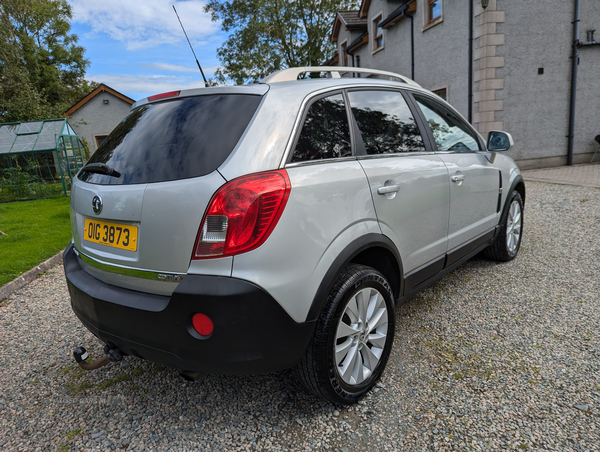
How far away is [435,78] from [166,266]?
14.5 m

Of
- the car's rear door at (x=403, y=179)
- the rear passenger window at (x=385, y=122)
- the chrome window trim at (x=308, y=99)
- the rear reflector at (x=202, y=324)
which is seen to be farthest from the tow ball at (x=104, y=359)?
the rear passenger window at (x=385, y=122)

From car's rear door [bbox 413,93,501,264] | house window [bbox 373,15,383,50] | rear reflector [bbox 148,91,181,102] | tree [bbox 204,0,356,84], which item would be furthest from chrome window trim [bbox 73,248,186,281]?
tree [bbox 204,0,356,84]

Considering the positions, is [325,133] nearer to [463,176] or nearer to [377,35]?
[463,176]

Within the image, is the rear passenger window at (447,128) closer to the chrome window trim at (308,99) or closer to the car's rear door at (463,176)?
the car's rear door at (463,176)

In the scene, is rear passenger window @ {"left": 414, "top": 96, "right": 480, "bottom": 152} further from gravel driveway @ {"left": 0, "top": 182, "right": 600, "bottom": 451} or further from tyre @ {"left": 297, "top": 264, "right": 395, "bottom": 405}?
tyre @ {"left": 297, "top": 264, "right": 395, "bottom": 405}

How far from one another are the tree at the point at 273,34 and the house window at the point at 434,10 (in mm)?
14014

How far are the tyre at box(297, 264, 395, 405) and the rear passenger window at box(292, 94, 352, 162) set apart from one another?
2.02 feet

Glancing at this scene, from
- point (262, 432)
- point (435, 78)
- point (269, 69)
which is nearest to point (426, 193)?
point (262, 432)

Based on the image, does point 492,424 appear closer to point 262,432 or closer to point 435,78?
point 262,432

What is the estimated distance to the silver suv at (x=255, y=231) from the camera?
1.73 m

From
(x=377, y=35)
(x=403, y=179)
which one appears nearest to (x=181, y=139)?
(x=403, y=179)

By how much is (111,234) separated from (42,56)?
40945mm

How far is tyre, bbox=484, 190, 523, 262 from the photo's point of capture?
4.16m

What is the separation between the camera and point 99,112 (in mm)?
27812
